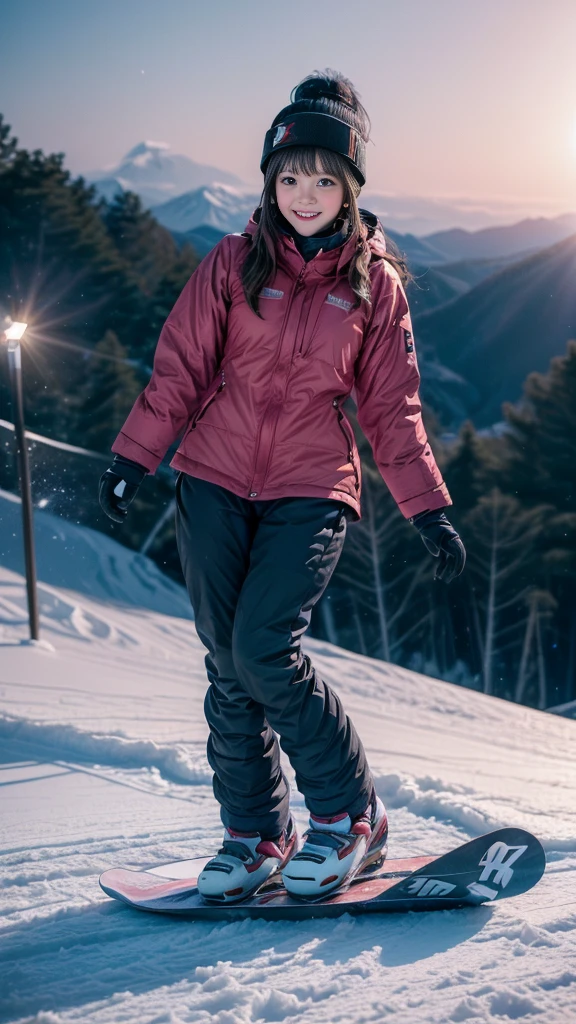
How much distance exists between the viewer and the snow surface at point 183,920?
4.46 ft

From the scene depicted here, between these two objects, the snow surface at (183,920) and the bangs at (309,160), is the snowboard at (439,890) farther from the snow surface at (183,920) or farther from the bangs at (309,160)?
the bangs at (309,160)

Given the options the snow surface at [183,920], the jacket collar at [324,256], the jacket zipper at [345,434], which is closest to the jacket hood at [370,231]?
the jacket collar at [324,256]

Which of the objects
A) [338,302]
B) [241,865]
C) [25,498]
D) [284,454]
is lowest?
[241,865]

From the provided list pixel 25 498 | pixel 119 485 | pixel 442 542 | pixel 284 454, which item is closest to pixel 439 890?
pixel 442 542

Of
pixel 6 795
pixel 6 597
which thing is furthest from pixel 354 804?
pixel 6 597

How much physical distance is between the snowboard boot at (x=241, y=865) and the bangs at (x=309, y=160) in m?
1.32

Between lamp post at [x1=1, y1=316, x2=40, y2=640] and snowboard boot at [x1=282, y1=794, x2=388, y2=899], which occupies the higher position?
lamp post at [x1=1, y1=316, x2=40, y2=640]

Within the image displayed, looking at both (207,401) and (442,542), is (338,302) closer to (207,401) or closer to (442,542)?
(207,401)

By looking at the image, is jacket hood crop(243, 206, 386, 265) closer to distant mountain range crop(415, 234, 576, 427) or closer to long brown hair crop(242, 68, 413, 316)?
long brown hair crop(242, 68, 413, 316)

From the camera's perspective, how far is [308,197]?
5.70ft

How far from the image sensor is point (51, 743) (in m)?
Result: 3.04

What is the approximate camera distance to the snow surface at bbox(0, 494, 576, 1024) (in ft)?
4.46

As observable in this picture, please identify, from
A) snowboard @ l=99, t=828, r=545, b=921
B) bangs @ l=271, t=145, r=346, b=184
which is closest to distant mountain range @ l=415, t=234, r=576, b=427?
bangs @ l=271, t=145, r=346, b=184

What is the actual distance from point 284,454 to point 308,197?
1.64ft
